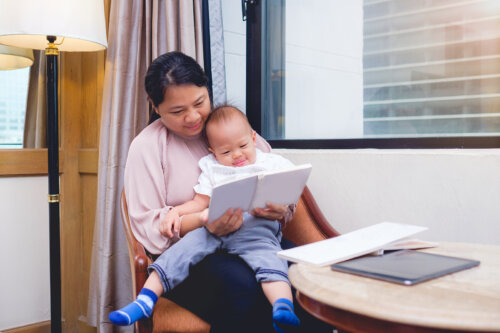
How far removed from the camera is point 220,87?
2.35m

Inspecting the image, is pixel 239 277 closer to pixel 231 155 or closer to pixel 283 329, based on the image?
pixel 283 329

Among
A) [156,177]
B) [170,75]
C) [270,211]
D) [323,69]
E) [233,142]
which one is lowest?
[270,211]

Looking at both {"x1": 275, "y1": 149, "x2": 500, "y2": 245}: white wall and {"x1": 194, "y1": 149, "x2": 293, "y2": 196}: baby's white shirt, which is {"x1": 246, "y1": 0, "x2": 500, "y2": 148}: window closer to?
{"x1": 275, "y1": 149, "x2": 500, "y2": 245}: white wall

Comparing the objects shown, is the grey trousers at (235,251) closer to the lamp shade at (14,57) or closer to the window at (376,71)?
the window at (376,71)

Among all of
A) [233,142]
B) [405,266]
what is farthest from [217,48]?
[405,266]

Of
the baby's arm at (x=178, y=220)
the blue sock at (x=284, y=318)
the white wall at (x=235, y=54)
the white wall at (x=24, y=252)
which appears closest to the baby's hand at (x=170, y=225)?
the baby's arm at (x=178, y=220)

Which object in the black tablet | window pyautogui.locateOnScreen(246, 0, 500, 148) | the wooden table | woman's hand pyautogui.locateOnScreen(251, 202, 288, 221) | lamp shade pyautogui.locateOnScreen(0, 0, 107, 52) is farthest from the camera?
lamp shade pyautogui.locateOnScreen(0, 0, 107, 52)

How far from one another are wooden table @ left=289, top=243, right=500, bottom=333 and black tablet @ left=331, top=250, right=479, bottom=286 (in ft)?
0.04

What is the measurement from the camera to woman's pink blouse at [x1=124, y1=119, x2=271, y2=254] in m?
1.59

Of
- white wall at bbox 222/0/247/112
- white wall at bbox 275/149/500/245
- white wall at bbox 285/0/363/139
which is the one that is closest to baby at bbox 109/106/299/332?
white wall at bbox 275/149/500/245

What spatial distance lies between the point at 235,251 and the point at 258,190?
245mm

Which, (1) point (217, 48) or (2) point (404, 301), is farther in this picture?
(1) point (217, 48)

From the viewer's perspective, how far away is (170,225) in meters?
1.52

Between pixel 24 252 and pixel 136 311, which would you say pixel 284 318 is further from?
pixel 24 252
